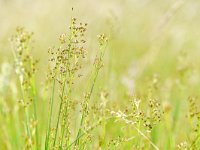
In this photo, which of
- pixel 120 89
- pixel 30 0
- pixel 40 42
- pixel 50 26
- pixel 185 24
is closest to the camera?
pixel 120 89

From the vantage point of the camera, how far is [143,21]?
34.2 ft

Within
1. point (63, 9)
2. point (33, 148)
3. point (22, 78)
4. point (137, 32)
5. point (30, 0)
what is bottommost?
point (33, 148)

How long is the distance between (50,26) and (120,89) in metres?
4.19

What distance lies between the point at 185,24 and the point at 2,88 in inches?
286

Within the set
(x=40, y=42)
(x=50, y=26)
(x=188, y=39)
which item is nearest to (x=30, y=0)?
(x=50, y=26)

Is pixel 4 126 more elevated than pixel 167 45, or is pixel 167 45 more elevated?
pixel 167 45

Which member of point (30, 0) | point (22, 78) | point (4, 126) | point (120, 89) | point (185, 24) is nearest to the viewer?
point (22, 78)

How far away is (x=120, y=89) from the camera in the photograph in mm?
5266

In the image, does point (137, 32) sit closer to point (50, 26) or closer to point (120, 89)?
point (50, 26)

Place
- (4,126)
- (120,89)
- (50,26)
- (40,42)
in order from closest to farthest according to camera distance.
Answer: (4,126) < (120,89) < (40,42) < (50,26)

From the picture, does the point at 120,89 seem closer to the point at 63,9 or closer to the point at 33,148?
the point at 33,148

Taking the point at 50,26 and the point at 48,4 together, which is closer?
the point at 50,26

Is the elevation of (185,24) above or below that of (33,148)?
above

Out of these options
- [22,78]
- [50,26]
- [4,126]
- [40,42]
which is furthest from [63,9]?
[22,78]
